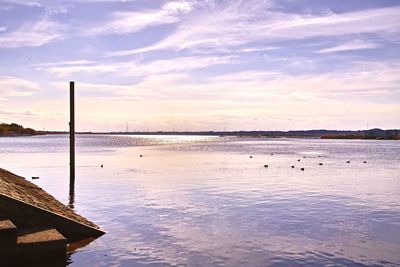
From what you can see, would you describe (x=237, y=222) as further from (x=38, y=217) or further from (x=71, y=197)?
(x=71, y=197)

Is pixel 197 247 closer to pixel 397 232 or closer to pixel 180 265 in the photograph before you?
pixel 180 265

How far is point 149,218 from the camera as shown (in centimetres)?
1903

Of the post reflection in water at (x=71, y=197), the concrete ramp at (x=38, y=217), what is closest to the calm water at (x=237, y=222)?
the post reflection in water at (x=71, y=197)

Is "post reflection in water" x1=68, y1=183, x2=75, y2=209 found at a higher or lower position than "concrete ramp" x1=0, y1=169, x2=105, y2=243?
lower

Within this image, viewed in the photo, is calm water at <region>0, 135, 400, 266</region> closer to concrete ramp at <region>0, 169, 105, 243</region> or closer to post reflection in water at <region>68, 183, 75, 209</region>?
post reflection in water at <region>68, 183, 75, 209</region>

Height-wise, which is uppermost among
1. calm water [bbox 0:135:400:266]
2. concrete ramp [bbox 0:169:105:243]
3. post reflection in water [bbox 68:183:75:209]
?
concrete ramp [bbox 0:169:105:243]

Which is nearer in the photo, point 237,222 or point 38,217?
point 38,217

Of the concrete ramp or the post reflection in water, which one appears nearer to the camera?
the concrete ramp

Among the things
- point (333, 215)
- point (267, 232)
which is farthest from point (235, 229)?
point (333, 215)

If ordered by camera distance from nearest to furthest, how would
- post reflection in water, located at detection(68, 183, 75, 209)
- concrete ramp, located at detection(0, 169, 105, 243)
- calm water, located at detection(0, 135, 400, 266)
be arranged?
concrete ramp, located at detection(0, 169, 105, 243)
calm water, located at detection(0, 135, 400, 266)
post reflection in water, located at detection(68, 183, 75, 209)

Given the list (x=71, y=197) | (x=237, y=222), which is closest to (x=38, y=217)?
(x=237, y=222)

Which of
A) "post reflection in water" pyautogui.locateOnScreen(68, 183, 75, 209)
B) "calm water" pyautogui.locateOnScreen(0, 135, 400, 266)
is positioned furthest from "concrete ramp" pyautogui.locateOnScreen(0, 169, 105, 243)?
"post reflection in water" pyautogui.locateOnScreen(68, 183, 75, 209)

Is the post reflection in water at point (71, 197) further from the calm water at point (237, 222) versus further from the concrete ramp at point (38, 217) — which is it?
the concrete ramp at point (38, 217)

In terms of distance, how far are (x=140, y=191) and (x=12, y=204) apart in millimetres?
15448
